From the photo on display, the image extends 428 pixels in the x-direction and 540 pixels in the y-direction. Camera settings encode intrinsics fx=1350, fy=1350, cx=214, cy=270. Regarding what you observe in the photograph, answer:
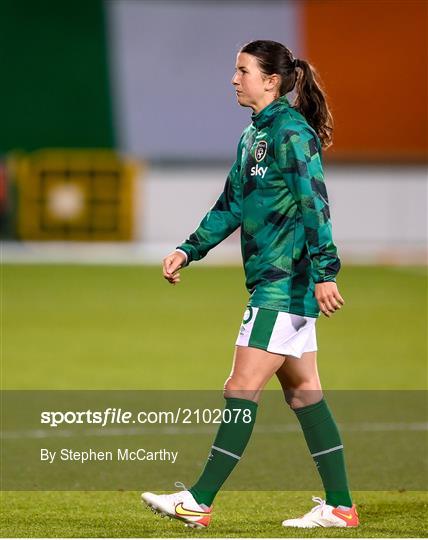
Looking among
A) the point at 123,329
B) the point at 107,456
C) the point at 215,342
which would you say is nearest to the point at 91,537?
the point at 107,456

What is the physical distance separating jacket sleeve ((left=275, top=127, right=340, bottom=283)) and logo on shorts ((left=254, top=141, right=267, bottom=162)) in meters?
0.11

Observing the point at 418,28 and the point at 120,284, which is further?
the point at 418,28

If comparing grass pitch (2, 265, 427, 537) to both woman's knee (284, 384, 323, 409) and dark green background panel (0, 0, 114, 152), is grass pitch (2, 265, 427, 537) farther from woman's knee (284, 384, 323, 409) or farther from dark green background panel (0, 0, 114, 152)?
dark green background panel (0, 0, 114, 152)

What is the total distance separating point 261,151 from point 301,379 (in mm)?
1025

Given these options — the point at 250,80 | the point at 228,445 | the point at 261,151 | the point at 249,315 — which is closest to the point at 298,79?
the point at 250,80

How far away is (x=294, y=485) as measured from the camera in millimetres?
7281

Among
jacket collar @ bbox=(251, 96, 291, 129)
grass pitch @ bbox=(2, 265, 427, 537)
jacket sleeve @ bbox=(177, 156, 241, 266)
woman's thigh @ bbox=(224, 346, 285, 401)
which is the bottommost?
grass pitch @ bbox=(2, 265, 427, 537)

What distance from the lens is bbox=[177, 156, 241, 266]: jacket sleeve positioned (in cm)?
607

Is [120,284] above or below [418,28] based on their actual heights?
below

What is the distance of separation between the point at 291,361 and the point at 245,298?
42.6 feet

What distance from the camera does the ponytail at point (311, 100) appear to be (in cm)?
593

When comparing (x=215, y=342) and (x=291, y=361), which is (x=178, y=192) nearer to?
(x=215, y=342)

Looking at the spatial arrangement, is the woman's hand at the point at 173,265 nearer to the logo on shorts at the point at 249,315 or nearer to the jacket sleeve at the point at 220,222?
the jacket sleeve at the point at 220,222

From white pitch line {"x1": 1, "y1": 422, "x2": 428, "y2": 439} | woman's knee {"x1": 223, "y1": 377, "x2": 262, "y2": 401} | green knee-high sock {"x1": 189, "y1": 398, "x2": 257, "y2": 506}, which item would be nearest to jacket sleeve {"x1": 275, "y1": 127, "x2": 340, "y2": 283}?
woman's knee {"x1": 223, "y1": 377, "x2": 262, "y2": 401}
